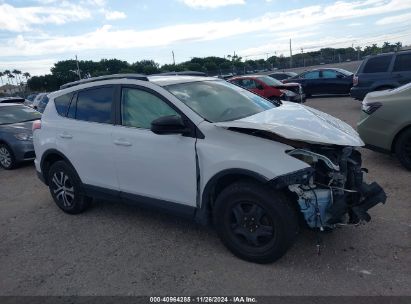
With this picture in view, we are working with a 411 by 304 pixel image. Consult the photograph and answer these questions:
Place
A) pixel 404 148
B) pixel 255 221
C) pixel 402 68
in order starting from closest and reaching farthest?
pixel 255 221, pixel 404 148, pixel 402 68

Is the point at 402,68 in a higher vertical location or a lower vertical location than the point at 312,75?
higher

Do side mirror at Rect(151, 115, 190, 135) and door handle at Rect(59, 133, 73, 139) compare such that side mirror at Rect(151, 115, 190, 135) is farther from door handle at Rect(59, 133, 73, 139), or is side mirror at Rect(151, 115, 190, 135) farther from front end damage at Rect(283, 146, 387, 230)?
door handle at Rect(59, 133, 73, 139)

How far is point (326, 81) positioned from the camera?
59.1 ft

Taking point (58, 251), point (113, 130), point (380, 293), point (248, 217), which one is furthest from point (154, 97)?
point (380, 293)

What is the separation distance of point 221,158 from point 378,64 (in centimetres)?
1075

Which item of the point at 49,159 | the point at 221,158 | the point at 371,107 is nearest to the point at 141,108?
the point at 221,158

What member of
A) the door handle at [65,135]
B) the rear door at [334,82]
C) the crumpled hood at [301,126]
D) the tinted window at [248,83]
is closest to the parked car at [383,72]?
the tinted window at [248,83]

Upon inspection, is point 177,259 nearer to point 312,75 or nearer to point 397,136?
point 397,136

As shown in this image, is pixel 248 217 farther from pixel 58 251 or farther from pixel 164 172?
pixel 58 251

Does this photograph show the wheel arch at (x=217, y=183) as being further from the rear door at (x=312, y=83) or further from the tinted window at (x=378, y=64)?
the rear door at (x=312, y=83)

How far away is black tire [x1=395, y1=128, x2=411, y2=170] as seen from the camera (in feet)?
18.7

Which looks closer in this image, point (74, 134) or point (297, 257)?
point (297, 257)

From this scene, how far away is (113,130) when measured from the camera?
4.39m

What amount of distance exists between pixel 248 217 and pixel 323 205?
0.68m
